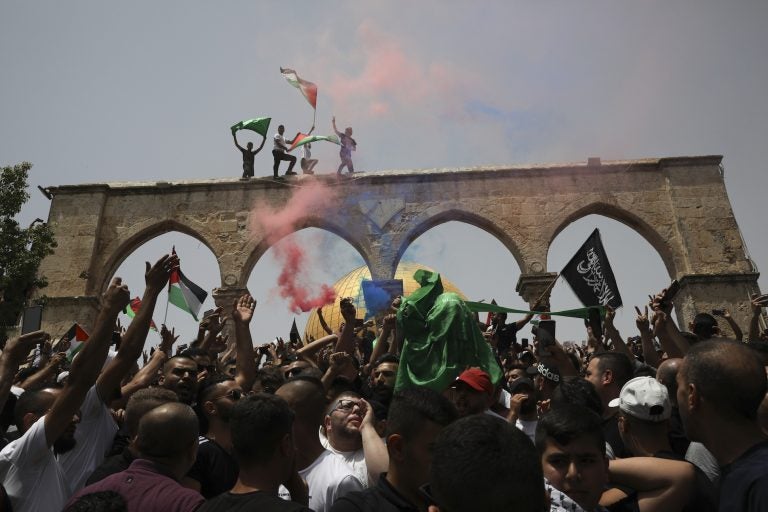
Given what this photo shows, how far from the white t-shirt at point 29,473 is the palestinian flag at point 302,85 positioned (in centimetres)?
1793

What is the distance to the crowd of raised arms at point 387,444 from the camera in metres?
2.18

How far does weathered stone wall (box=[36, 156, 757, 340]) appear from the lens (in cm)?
1817

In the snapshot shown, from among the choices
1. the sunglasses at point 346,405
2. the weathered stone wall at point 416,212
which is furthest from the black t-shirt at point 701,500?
the weathered stone wall at point 416,212

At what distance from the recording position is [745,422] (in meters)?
2.52

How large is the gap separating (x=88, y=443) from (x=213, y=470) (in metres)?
0.92

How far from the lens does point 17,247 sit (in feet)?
57.3

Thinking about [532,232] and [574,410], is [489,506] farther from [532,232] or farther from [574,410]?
[532,232]

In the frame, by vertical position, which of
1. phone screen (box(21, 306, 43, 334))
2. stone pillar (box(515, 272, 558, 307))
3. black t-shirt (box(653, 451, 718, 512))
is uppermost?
stone pillar (box(515, 272, 558, 307))

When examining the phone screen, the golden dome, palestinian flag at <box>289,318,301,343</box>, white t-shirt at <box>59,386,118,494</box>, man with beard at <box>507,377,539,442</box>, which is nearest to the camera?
white t-shirt at <box>59,386,118,494</box>

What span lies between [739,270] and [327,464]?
18148 millimetres

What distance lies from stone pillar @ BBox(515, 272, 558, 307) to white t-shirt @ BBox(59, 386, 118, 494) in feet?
50.4

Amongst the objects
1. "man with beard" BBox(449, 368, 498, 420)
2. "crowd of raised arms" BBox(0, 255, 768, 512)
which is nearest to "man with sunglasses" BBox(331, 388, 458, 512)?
"crowd of raised arms" BBox(0, 255, 768, 512)

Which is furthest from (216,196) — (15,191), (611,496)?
(611,496)

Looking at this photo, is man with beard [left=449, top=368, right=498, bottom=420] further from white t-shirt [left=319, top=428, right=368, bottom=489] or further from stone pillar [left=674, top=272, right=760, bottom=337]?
stone pillar [left=674, top=272, right=760, bottom=337]
